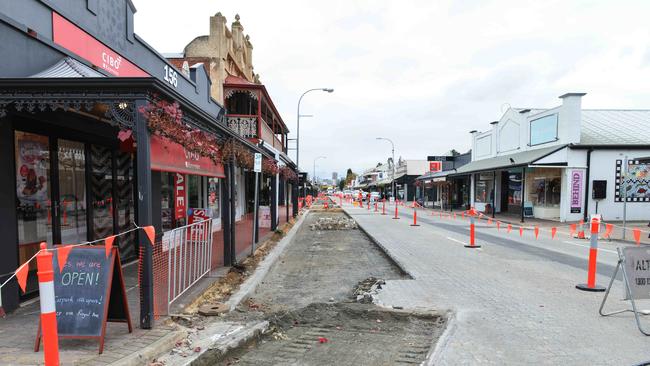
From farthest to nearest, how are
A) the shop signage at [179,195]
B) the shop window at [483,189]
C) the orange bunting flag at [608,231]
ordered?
the shop window at [483,189], the orange bunting flag at [608,231], the shop signage at [179,195]

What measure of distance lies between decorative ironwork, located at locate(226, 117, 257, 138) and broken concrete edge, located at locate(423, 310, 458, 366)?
14.4m

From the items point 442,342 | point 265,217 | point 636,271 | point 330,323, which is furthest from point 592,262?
point 265,217

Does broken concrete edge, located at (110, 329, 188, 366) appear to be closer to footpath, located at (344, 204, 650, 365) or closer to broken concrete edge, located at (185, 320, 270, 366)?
broken concrete edge, located at (185, 320, 270, 366)

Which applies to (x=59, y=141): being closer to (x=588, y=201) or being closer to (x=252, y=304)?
(x=252, y=304)

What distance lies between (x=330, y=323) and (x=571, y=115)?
22.4 metres

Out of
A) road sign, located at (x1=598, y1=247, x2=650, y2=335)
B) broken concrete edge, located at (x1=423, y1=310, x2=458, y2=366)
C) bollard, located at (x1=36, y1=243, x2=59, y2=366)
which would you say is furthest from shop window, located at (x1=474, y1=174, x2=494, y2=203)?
bollard, located at (x1=36, y1=243, x2=59, y2=366)

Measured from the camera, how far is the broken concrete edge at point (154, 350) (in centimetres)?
382

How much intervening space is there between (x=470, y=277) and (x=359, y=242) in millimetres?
6402

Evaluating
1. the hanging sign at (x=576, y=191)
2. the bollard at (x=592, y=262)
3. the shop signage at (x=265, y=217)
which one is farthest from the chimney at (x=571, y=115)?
the bollard at (x=592, y=262)

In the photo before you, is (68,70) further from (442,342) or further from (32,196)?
(442,342)

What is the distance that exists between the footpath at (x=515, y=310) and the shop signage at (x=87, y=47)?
20.5 ft

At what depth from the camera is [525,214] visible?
2575 cm

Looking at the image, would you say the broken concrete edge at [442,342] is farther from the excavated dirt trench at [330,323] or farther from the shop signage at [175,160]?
the shop signage at [175,160]

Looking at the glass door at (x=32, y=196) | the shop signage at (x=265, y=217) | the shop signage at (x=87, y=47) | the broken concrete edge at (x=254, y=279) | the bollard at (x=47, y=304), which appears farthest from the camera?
the shop signage at (x=265, y=217)
